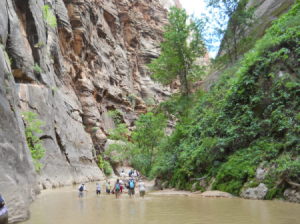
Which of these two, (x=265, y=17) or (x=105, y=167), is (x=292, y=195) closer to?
(x=265, y=17)

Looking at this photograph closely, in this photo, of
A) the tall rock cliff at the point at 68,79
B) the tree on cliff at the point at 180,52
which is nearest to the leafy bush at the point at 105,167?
the tall rock cliff at the point at 68,79

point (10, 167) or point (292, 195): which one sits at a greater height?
point (10, 167)

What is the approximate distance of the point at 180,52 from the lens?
24312mm

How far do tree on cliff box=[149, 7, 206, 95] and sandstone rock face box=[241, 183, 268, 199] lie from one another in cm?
1369

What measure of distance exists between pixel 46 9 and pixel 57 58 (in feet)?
20.1

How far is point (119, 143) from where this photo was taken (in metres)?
45.5

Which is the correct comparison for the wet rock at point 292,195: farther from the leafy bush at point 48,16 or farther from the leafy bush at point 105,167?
the leafy bush at point 105,167

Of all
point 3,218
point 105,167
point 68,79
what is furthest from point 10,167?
point 68,79

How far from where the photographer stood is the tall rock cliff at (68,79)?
437 inches

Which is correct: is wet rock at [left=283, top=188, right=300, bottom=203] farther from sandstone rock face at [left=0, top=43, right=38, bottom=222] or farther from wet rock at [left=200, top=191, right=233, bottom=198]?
sandstone rock face at [left=0, top=43, right=38, bottom=222]

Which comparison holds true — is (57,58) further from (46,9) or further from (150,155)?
(150,155)

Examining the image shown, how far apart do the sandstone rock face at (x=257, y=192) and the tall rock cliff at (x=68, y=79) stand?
837 centimetres

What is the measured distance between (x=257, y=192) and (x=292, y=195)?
154cm

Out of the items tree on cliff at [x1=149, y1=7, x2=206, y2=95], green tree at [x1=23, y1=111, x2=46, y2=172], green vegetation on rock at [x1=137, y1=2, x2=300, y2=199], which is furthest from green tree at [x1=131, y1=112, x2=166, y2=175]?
green vegetation on rock at [x1=137, y1=2, x2=300, y2=199]
